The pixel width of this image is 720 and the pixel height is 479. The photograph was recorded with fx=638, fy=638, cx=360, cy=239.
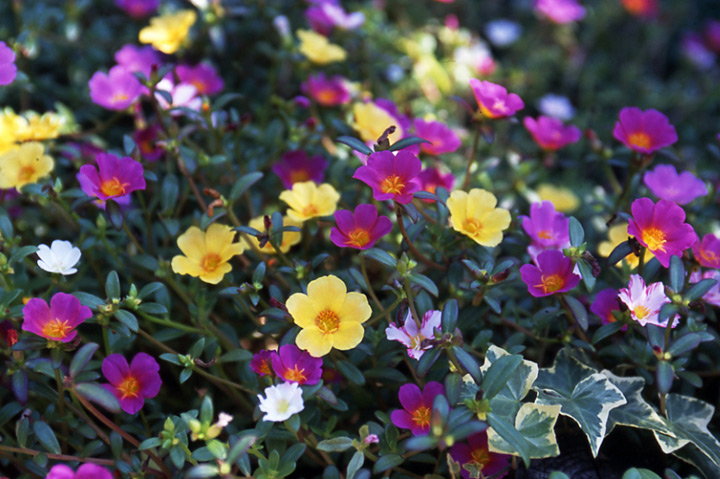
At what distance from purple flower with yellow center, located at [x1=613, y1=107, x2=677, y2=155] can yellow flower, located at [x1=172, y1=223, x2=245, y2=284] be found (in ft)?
3.38

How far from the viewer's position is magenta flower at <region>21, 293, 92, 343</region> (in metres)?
1.28

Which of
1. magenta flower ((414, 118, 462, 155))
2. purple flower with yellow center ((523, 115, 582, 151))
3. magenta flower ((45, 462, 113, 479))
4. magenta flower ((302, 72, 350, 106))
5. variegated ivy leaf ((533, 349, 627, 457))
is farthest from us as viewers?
magenta flower ((302, 72, 350, 106))

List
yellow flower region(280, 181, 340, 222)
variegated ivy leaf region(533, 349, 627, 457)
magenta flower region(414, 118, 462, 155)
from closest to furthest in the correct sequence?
variegated ivy leaf region(533, 349, 627, 457)
yellow flower region(280, 181, 340, 222)
magenta flower region(414, 118, 462, 155)

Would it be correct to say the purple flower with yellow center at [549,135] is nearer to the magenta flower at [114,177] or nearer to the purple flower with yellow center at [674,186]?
the purple flower with yellow center at [674,186]

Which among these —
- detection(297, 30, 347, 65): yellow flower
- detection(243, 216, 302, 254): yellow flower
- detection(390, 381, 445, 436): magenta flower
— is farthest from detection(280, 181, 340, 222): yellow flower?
detection(297, 30, 347, 65): yellow flower

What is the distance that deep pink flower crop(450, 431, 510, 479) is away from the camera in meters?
1.35

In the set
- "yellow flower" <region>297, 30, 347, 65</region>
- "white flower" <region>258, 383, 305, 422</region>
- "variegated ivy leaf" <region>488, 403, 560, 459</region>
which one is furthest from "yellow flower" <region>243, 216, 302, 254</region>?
"yellow flower" <region>297, 30, 347, 65</region>

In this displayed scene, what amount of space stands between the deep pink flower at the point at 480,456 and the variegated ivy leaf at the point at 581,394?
0.48 feet

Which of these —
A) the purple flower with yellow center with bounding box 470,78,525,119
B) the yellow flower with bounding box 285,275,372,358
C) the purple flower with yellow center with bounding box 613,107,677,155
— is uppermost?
the purple flower with yellow center with bounding box 470,78,525,119

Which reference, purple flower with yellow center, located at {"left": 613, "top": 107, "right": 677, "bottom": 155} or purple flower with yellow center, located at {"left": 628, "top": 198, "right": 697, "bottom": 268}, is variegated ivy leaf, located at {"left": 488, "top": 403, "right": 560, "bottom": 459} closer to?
purple flower with yellow center, located at {"left": 628, "top": 198, "right": 697, "bottom": 268}

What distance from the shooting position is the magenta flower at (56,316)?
1.28m

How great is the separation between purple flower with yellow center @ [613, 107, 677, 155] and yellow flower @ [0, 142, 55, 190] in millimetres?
1483

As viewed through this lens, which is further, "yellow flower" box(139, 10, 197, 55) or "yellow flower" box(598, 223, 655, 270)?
"yellow flower" box(139, 10, 197, 55)

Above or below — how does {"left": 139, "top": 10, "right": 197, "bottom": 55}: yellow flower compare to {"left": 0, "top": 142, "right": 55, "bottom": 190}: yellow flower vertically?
above
